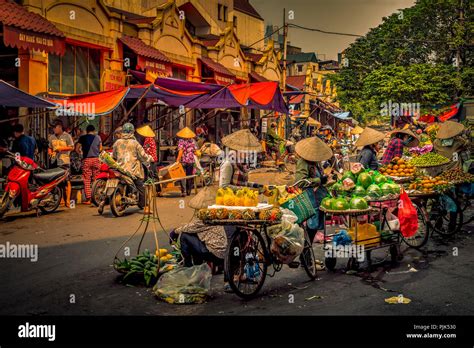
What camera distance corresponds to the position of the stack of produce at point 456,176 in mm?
9508

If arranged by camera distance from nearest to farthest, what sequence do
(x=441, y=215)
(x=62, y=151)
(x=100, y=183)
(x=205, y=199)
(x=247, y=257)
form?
1. (x=247, y=257)
2. (x=205, y=199)
3. (x=441, y=215)
4. (x=100, y=183)
5. (x=62, y=151)

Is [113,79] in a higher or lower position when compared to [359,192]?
higher

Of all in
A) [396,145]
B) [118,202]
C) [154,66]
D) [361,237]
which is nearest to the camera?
[361,237]

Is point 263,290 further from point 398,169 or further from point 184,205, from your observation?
point 184,205

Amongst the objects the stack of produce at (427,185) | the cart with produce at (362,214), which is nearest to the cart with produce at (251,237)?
the cart with produce at (362,214)

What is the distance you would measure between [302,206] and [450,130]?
17.6 ft

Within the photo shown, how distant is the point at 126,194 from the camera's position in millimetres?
12109

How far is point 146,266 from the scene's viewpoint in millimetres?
6613

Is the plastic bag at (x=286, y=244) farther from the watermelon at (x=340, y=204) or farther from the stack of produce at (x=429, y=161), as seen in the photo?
the stack of produce at (x=429, y=161)

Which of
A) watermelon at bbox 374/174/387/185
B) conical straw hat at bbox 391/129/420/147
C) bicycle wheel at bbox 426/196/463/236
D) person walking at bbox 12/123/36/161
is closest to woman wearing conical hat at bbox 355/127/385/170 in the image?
bicycle wheel at bbox 426/196/463/236

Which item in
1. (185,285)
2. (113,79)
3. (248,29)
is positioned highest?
(248,29)

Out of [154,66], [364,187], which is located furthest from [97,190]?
[154,66]

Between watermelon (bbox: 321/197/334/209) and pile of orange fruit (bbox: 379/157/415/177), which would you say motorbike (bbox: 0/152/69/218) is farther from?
pile of orange fruit (bbox: 379/157/415/177)

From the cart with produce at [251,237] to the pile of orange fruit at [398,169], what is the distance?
3.16m
